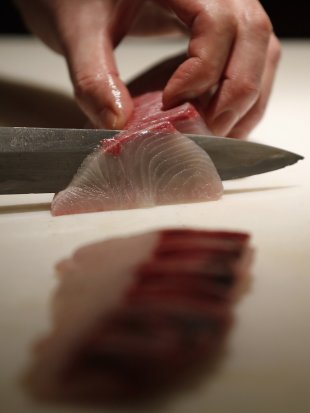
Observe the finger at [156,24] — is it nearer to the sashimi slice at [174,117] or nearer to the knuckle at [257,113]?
the knuckle at [257,113]

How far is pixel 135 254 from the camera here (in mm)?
1460

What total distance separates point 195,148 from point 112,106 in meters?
0.40

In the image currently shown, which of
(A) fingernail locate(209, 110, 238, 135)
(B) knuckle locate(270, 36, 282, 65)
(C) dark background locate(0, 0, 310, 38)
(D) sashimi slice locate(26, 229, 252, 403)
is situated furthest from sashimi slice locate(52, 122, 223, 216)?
(C) dark background locate(0, 0, 310, 38)

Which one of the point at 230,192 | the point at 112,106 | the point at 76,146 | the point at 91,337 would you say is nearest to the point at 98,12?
the point at 112,106

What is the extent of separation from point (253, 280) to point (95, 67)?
3.75 ft

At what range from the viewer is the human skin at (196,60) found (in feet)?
6.69

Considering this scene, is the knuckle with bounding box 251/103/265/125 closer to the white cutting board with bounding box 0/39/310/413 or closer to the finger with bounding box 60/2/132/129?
the white cutting board with bounding box 0/39/310/413

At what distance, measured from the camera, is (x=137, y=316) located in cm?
119

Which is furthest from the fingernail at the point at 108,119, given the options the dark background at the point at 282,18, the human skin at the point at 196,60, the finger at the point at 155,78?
the dark background at the point at 282,18

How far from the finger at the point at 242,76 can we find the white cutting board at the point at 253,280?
0.29 metres

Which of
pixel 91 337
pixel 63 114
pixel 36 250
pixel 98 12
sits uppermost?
pixel 98 12

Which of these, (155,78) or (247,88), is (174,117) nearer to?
(247,88)

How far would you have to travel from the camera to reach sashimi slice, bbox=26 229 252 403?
1040mm

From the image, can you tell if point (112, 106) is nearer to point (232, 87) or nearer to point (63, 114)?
point (232, 87)
